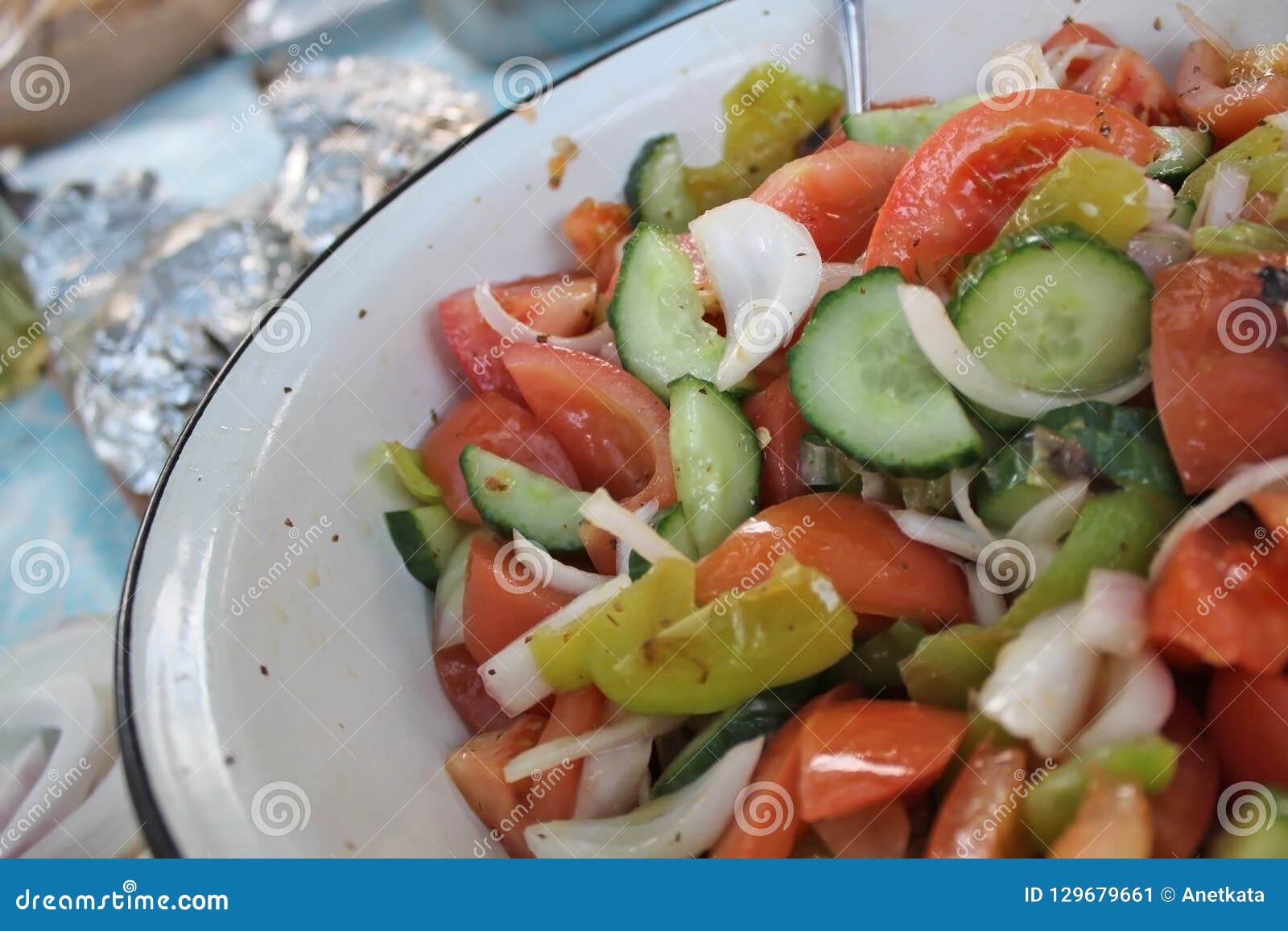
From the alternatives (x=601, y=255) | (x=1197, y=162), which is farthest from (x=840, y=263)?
(x=1197, y=162)

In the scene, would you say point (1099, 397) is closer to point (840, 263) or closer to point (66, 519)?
point (840, 263)

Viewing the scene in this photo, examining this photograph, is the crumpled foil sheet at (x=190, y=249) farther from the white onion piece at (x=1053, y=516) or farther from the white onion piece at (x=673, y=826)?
the white onion piece at (x=1053, y=516)

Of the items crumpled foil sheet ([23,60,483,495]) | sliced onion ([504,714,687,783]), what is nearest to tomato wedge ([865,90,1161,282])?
sliced onion ([504,714,687,783])

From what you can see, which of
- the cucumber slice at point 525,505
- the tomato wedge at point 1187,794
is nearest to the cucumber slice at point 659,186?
the cucumber slice at point 525,505

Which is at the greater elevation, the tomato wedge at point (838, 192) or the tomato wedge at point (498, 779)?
the tomato wedge at point (838, 192)

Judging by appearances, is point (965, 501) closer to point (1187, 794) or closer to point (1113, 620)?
point (1113, 620)

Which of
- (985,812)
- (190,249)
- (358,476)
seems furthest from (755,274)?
(190,249)
